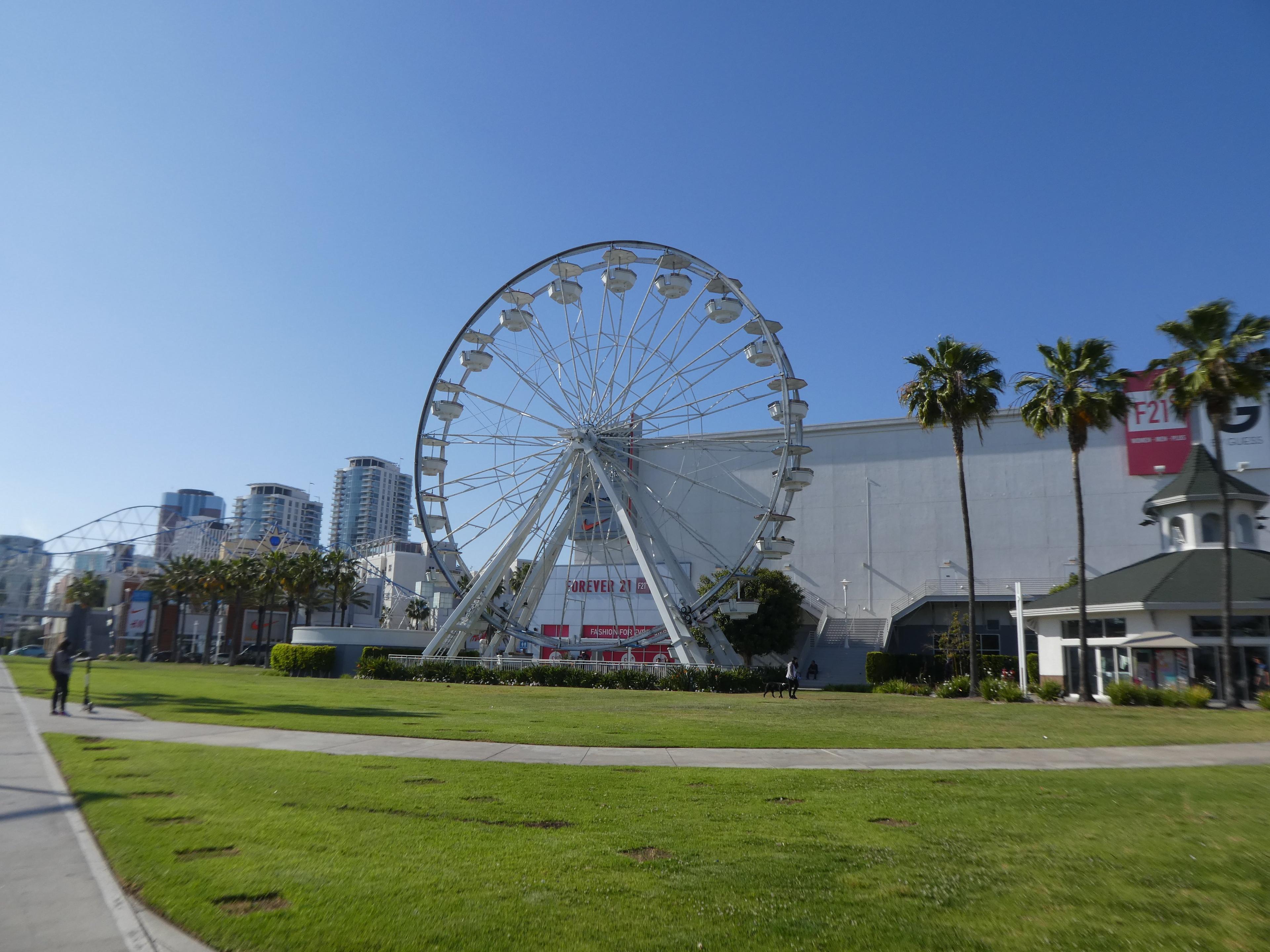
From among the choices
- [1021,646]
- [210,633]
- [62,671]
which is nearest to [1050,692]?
[1021,646]

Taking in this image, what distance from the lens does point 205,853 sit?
6941 mm

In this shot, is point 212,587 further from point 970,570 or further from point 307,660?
point 970,570

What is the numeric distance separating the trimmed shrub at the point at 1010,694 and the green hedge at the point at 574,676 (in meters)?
8.10

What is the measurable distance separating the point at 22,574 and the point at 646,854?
521 feet

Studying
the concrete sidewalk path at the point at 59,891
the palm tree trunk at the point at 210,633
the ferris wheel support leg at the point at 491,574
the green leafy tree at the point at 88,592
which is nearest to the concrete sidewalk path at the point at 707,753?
the concrete sidewalk path at the point at 59,891

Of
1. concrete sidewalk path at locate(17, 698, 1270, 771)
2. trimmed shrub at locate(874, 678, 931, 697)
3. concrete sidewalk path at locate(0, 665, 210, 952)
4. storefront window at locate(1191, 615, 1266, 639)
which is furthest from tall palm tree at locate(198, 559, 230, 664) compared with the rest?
concrete sidewalk path at locate(0, 665, 210, 952)

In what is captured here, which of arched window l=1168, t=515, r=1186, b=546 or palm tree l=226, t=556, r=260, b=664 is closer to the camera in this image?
arched window l=1168, t=515, r=1186, b=546

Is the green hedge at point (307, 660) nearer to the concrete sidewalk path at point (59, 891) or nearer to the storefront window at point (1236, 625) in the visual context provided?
the concrete sidewalk path at point (59, 891)

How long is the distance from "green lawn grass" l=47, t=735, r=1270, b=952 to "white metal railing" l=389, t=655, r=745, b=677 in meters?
26.5

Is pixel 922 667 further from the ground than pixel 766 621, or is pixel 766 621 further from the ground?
pixel 766 621

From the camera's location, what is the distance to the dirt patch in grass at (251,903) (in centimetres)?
558

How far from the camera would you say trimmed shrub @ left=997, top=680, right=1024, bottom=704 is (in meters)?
31.7

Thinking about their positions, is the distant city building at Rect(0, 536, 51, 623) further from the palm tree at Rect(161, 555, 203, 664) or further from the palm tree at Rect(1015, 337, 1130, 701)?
the palm tree at Rect(1015, 337, 1130, 701)

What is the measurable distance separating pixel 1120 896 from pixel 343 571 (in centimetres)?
7933
